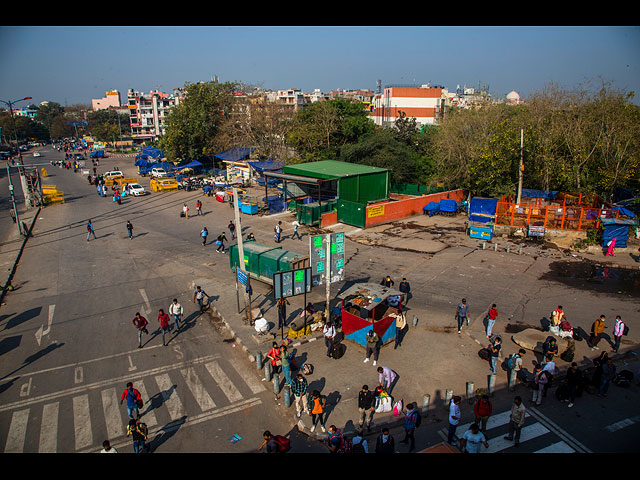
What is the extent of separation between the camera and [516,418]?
413 inches

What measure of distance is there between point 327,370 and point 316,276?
445 centimetres

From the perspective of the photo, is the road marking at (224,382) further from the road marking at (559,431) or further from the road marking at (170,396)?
the road marking at (559,431)

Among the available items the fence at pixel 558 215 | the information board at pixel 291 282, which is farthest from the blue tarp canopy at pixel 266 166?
the information board at pixel 291 282

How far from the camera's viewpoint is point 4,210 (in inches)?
1615

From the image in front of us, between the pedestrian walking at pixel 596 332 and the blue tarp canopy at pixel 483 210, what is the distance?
15.8 meters

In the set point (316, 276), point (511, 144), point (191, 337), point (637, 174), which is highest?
point (511, 144)

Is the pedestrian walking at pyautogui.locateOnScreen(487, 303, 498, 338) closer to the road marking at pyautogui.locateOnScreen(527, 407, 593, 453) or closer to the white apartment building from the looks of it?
the road marking at pyautogui.locateOnScreen(527, 407, 593, 453)

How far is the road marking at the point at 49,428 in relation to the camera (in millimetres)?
10930

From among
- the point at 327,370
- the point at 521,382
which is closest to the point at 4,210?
the point at 327,370

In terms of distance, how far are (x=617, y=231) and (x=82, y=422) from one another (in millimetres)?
28869

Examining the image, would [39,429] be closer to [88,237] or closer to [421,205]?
[88,237]
